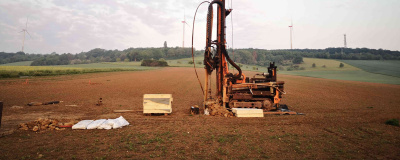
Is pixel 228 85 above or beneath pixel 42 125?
above

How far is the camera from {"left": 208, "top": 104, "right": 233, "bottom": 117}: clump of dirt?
36.1 ft

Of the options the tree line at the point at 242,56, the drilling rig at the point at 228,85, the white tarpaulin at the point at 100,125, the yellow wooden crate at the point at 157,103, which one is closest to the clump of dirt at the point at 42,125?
the white tarpaulin at the point at 100,125

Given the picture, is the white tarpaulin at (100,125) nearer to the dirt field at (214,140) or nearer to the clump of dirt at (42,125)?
the dirt field at (214,140)

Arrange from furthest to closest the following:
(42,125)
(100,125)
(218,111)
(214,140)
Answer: (218,111) → (100,125) → (42,125) → (214,140)

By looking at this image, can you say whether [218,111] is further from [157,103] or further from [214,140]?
[214,140]

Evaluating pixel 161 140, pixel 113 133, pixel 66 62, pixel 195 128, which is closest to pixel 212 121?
pixel 195 128

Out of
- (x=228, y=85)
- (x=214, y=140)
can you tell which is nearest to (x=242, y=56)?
(x=228, y=85)

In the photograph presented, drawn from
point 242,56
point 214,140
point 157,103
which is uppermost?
point 242,56

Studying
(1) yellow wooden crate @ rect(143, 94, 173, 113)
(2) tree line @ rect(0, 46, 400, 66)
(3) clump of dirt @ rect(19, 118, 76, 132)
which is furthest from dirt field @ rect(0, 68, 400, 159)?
(2) tree line @ rect(0, 46, 400, 66)

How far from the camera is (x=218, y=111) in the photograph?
438 inches

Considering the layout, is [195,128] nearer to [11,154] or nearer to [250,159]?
[250,159]

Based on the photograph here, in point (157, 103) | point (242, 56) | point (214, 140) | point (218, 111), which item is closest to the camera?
point (214, 140)

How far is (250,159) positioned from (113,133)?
4.70 metres

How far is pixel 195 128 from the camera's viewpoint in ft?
28.0
